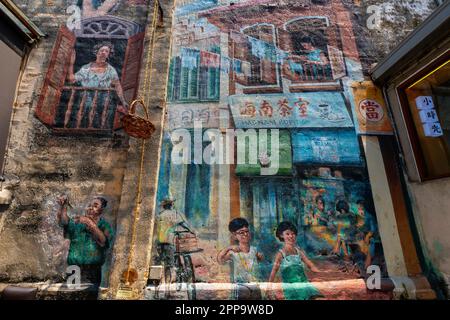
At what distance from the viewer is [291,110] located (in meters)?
6.15

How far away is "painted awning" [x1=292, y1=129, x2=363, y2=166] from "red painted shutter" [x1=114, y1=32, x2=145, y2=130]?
11.1 feet

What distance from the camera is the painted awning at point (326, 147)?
5.79 metres

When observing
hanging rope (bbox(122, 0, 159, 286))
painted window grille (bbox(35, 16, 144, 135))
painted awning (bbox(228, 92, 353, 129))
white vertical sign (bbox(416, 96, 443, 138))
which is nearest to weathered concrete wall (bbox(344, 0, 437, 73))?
painted awning (bbox(228, 92, 353, 129))

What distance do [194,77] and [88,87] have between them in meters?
2.21

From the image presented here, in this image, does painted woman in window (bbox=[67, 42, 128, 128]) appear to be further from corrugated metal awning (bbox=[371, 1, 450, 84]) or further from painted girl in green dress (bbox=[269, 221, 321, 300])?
corrugated metal awning (bbox=[371, 1, 450, 84])

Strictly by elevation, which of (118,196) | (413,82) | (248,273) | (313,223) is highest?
(413,82)

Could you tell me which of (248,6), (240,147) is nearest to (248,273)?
(240,147)

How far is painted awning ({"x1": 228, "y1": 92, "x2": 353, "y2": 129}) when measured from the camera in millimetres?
6051

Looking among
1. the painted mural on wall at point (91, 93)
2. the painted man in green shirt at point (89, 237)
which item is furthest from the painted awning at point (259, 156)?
the painted man in green shirt at point (89, 237)

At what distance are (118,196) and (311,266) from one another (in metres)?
3.57

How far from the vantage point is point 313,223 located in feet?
17.9

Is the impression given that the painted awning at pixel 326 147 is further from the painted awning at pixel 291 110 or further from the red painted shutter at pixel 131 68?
the red painted shutter at pixel 131 68
